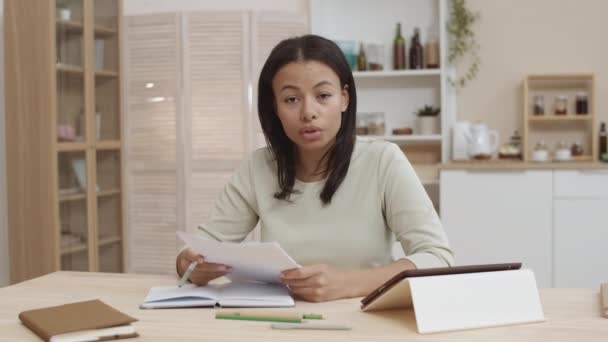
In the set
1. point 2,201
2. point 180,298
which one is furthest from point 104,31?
point 180,298

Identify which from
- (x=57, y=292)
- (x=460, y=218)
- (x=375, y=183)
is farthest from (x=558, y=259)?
(x=57, y=292)

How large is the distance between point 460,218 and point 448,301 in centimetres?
254

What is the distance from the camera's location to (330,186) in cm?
173

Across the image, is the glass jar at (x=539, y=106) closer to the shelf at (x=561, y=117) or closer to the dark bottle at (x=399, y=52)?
the shelf at (x=561, y=117)

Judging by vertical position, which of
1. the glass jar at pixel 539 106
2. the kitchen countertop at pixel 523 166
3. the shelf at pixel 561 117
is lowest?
the kitchen countertop at pixel 523 166

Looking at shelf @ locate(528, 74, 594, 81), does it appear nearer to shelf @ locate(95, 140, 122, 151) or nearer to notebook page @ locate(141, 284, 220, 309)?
shelf @ locate(95, 140, 122, 151)

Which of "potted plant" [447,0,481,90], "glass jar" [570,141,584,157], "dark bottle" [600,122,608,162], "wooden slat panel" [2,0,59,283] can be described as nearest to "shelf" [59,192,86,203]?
"wooden slat panel" [2,0,59,283]

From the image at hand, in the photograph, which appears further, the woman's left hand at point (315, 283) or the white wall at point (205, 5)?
the white wall at point (205, 5)

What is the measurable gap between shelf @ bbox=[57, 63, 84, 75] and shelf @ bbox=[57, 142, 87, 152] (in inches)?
15.2

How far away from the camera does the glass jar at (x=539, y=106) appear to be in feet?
13.0

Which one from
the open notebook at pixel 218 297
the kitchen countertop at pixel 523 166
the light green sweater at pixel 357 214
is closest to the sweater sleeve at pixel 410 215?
the light green sweater at pixel 357 214

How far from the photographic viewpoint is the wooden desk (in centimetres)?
115

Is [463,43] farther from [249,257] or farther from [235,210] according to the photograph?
[249,257]

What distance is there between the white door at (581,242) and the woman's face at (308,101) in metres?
2.29
